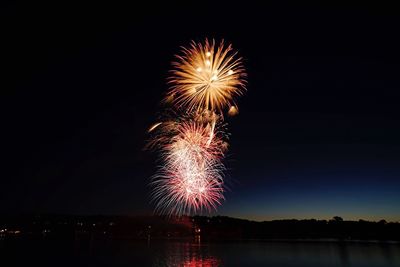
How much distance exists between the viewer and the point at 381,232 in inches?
5187

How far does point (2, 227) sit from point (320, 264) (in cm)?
16417

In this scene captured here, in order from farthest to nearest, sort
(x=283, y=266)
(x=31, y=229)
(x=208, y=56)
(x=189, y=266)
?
(x=31, y=229) → (x=283, y=266) → (x=189, y=266) → (x=208, y=56)

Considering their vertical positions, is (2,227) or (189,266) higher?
(2,227)

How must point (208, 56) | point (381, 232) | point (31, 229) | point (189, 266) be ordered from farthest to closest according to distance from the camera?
point (31, 229) < point (381, 232) < point (189, 266) < point (208, 56)

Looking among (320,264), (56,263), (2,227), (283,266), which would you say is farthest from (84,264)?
(2,227)

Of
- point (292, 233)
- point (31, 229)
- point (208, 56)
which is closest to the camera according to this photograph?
point (208, 56)

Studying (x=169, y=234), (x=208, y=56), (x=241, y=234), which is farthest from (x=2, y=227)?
(x=208, y=56)

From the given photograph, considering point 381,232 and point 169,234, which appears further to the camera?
point 169,234

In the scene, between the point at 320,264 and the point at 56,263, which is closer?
the point at 56,263

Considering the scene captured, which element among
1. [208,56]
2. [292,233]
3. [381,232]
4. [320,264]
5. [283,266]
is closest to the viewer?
[208,56]

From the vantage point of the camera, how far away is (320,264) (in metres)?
54.2

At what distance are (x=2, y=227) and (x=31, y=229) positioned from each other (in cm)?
1662

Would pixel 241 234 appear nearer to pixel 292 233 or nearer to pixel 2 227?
pixel 292 233

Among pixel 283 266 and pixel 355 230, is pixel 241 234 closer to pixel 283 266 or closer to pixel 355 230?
pixel 355 230
